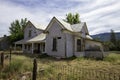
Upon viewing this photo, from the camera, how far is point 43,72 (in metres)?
8.05

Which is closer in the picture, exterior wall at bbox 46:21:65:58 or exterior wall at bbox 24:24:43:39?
exterior wall at bbox 46:21:65:58

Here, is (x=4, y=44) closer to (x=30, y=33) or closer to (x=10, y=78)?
(x=30, y=33)

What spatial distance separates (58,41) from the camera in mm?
21094

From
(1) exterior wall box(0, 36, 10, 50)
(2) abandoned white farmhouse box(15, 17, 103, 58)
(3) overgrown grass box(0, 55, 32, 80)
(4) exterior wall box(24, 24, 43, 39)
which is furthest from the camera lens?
(1) exterior wall box(0, 36, 10, 50)

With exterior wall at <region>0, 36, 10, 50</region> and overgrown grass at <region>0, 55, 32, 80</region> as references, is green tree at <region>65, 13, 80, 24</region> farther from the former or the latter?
overgrown grass at <region>0, 55, 32, 80</region>

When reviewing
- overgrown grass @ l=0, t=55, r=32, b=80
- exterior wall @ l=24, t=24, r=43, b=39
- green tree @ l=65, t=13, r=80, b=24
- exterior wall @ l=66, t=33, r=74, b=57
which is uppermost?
green tree @ l=65, t=13, r=80, b=24

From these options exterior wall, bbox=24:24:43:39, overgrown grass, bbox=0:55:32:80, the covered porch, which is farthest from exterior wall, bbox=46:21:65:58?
overgrown grass, bbox=0:55:32:80

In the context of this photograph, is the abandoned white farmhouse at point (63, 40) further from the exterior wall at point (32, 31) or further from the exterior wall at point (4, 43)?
the exterior wall at point (4, 43)

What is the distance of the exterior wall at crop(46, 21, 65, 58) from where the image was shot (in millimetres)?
20625

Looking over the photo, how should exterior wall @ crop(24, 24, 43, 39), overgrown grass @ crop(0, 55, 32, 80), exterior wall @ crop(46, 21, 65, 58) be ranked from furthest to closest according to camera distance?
Result: exterior wall @ crop(24, 24, 43, 39), exterior wall @ crop(46, 21, 65, 58), overgrown grass @ crop(0, 55, 32, 80)

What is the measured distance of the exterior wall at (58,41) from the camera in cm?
2062

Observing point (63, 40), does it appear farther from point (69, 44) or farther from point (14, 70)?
point (14, 70)

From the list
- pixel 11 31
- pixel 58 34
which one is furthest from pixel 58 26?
pixel 11 31

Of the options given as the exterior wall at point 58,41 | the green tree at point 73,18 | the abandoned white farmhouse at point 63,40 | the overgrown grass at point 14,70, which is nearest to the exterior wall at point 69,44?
the abandoned white farmhouse at point 63,40
